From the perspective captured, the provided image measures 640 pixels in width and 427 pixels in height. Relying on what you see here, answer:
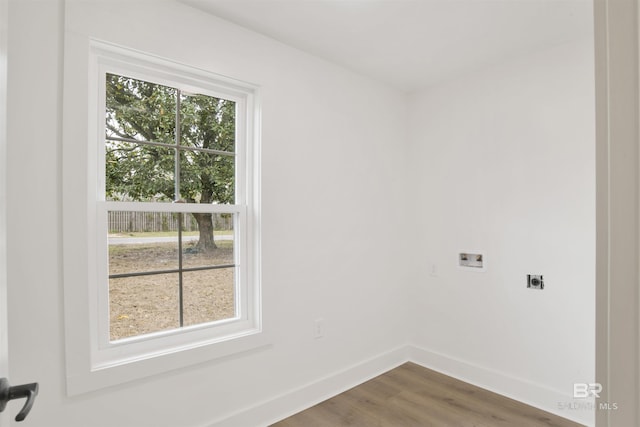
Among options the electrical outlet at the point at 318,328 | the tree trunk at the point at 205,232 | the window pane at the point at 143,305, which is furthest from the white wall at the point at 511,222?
the window pane at the point at 143,305

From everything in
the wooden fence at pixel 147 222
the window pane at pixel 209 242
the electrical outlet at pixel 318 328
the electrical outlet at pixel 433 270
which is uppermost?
the wooden fence at pixel 147 222

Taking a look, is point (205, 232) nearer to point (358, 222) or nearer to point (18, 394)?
point (358, 222)

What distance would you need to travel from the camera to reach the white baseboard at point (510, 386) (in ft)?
7.36

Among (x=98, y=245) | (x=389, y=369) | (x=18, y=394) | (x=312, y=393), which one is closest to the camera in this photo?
(x=18, y=394)

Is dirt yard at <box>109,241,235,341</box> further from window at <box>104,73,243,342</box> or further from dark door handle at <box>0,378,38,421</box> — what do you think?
dark door handle at <box>0,378,38,421</box>

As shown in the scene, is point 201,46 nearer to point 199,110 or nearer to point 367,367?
point 199,110

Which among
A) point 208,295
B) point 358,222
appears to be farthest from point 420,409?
point 208,295

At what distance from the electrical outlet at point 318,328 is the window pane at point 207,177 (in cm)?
106

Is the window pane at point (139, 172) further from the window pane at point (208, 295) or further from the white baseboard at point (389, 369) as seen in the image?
the white baseboard at point (389, 369)

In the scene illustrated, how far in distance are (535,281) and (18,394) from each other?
2755 mm

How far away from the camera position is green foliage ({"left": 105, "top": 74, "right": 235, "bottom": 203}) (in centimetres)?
181

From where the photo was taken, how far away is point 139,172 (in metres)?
1.87

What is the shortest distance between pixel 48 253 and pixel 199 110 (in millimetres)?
1082

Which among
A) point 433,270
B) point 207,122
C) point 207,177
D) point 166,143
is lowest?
point 433,270
